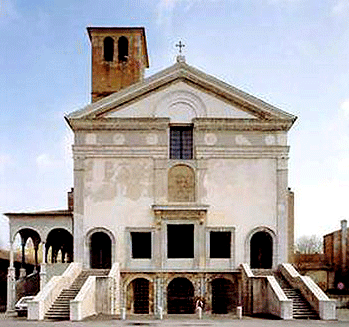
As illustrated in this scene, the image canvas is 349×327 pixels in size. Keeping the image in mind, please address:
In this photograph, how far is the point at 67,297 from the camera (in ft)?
104

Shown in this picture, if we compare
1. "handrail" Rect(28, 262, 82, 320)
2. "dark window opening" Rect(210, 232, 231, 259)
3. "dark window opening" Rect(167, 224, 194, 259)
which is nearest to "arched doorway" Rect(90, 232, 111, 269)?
"handrail" Rect(28, 262, 82, 320)

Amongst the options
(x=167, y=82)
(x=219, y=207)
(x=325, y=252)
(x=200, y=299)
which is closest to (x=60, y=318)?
(x=200, y=299)

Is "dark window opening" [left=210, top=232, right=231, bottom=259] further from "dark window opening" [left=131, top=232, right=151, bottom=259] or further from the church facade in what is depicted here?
"dark window opening" [left=131, top=232, right=151, bottom=259]

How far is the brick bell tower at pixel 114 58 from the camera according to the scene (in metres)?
44.5

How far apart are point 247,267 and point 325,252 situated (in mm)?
26303

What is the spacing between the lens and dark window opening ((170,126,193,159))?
36938 millimetres

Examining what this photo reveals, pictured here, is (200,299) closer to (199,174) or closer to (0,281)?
(199,174)

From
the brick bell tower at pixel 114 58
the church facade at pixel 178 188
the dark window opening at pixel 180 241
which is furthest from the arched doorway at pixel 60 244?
the dark window opening at pixel 180 241

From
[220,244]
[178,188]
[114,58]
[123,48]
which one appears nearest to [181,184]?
[178,188]

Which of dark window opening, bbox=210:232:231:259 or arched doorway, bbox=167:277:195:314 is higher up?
dark window opening, bbox=210:232:231:259

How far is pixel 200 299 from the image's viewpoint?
116 feet

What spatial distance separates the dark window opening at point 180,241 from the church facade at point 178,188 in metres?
0.05

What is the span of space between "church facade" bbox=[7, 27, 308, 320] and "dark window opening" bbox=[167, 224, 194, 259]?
0.05m

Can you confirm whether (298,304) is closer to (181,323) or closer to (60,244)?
(181,323)
